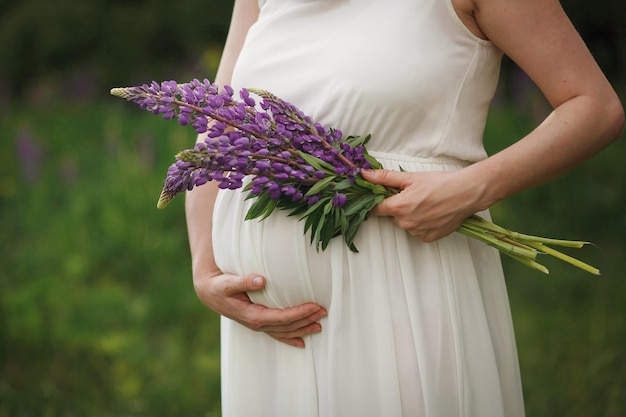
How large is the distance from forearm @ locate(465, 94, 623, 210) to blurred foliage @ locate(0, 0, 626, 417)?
213cm

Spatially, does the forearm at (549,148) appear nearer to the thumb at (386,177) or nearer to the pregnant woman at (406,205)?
the pregnant woman at (406,205)

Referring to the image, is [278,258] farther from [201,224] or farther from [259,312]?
[201,224]

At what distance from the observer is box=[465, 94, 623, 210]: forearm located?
1556 mm

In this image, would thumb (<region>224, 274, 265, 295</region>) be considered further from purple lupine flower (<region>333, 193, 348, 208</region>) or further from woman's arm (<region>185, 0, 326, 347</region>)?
purple lupine flower (<region>333, 193, 348, 208</region>)

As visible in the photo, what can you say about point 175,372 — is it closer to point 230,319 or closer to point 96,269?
point 96,269

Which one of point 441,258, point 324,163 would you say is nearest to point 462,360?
point 441,258

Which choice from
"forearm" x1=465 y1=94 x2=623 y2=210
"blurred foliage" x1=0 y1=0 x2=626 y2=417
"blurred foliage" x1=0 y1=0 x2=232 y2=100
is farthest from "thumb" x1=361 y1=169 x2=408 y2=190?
"blurred foliage" x1=0 y1=0 x2=232 y2=100

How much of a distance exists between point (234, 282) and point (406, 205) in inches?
17.5

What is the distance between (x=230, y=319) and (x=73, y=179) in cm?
360

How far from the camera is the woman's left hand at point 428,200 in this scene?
5.17 ft

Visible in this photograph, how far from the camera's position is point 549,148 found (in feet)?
5.12

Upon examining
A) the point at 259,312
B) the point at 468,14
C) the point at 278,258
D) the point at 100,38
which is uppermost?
the point at 100,38

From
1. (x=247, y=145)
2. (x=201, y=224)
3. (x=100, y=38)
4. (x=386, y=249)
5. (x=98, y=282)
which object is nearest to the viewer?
(x=247, y=145)

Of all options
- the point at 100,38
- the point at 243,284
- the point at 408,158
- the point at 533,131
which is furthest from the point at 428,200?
the point at 100,38
